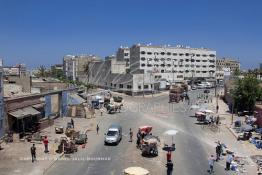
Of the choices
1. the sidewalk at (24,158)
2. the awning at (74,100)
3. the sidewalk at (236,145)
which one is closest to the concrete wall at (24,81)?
the awning at (74,100)

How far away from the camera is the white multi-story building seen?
138 meters

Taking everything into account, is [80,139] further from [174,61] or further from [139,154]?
[174,61]

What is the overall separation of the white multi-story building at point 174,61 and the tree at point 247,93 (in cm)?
7362

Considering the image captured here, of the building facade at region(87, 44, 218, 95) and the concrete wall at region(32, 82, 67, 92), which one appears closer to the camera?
the concrete wall at region(32, 82, 67, 92)

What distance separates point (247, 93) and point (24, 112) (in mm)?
33931

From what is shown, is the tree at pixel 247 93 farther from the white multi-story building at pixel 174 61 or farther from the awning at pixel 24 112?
the white multi-story building at pixel 174 61

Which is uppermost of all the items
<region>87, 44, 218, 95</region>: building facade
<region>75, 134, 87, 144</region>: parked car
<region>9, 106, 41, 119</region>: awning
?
<region>87, 44, 218, 95</region>: building facade

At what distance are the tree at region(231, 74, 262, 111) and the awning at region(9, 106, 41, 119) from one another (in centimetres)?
3178

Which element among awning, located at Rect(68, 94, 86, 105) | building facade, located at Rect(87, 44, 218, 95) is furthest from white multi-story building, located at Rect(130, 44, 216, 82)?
awning, located at Rect(68, 94, 86, 105)

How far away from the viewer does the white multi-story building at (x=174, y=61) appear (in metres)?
138

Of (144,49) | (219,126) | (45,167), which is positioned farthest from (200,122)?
(144,49)

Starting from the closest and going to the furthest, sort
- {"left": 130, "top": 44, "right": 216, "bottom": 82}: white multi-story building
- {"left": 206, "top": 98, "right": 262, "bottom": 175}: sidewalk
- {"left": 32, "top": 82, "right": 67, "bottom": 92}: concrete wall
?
{"left": 206, "top": 98, "right": 262, "bottom": 175}: sidewalk
{"left": 32, "top": 82, "right": 67, "bottom": 92}: concrete wall
{"left": 130, "top": 44, "right": 216, "bottom": 82}: white multi-story building

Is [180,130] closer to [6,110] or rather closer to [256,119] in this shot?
[256,119]

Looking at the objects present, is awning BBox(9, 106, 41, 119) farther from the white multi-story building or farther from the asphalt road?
the white multi-story building
